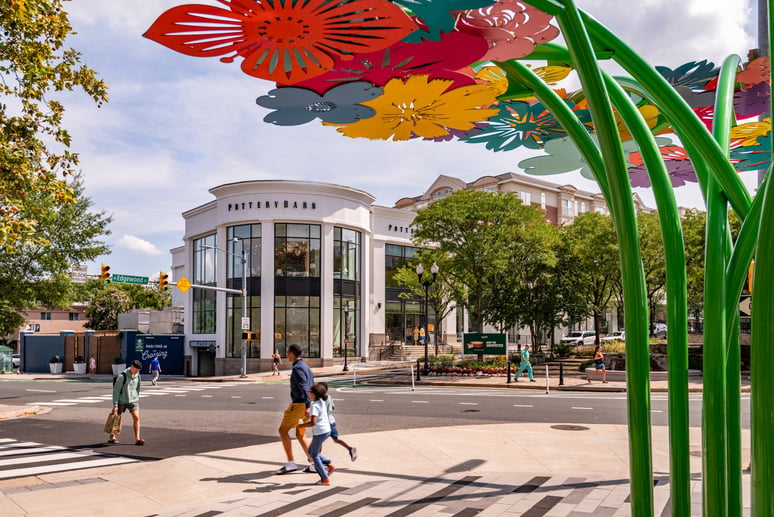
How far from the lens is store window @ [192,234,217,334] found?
49000 millimetres

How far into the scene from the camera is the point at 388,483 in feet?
30.2

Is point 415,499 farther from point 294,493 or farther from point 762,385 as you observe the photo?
point 762,385

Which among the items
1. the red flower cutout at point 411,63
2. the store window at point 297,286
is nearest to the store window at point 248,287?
the store window at point 297,286

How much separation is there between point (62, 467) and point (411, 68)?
9.61 metres

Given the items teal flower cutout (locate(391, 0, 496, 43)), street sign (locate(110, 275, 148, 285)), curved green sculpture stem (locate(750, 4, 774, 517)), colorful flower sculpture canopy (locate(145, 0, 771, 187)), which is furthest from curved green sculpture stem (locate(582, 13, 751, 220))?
street sign (locate(110, 275, 148, 285))

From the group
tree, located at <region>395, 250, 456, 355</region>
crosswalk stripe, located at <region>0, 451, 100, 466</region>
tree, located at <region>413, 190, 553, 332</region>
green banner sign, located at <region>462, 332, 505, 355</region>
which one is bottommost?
crosswalk stripe, located at <region>0, 451, 100, 466</region>

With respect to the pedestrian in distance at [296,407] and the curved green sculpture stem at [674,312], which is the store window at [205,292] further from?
the curved green sculpture stem at [674,312]

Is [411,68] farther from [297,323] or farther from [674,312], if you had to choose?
[297,323]

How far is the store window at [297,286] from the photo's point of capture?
4603 cm

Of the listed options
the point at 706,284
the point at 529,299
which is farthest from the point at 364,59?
the point at 529,299

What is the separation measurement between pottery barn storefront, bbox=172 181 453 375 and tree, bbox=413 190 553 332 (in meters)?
11.1

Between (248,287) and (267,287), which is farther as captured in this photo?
(248,287)

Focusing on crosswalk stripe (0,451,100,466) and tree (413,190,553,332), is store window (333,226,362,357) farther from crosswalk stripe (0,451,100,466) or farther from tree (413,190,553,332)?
crosswalk stripe (0,451,100,466)

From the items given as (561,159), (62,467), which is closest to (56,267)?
(62,467)
